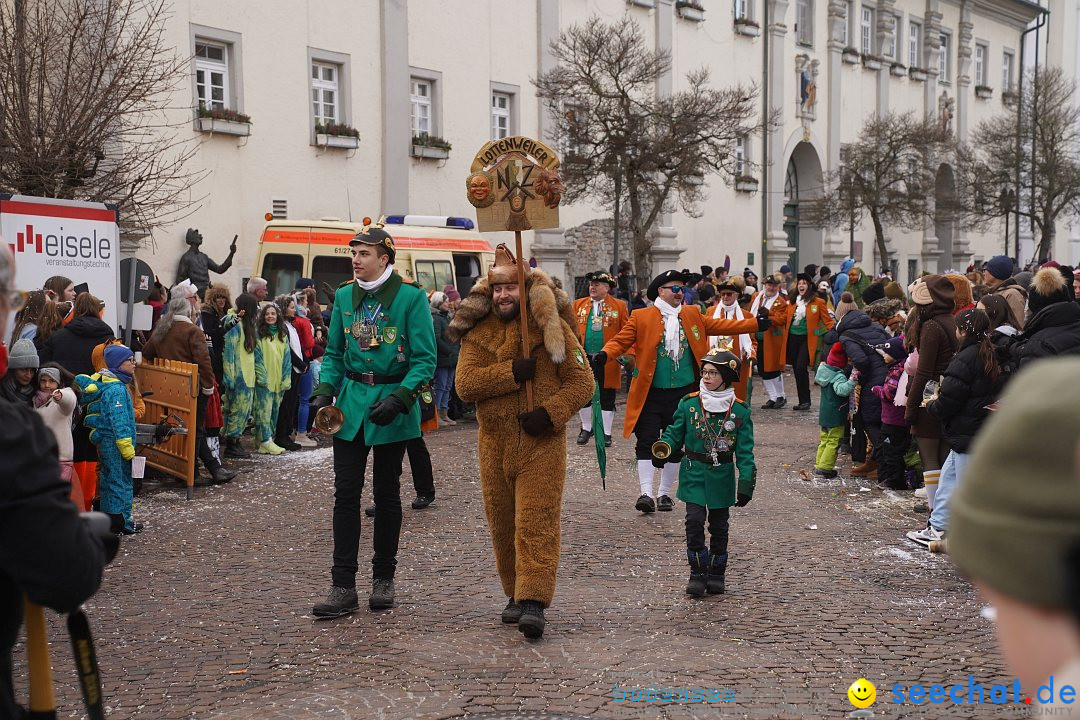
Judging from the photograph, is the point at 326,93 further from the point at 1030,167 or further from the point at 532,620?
the point at 1030,167

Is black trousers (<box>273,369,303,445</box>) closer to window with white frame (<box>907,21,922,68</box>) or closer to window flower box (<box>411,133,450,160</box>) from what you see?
window flower box (<box>411,133,450,160</box>)

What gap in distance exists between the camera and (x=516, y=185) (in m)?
6.62

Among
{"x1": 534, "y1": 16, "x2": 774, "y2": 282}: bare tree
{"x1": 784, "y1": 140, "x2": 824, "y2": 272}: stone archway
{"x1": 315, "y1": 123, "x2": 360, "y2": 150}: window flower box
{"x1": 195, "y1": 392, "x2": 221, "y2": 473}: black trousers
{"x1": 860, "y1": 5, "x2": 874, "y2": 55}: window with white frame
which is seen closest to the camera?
{"x1": 195, "y1": 392, "x2": 221, "y2": 473}: black trousers

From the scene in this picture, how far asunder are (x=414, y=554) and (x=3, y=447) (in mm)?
5830

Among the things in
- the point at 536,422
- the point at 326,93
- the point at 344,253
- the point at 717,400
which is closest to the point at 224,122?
the point at 326,93

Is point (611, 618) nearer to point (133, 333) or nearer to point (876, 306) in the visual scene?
point (876, 306)

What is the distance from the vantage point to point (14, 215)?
34.9 feet

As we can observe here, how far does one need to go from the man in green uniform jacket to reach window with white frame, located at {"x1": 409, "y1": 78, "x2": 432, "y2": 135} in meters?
16.6

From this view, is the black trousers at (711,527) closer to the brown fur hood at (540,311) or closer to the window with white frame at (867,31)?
the brown fur hood at (540,311)

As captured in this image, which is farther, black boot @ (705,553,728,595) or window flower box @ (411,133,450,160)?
window flower box @ (411,133,450,160)

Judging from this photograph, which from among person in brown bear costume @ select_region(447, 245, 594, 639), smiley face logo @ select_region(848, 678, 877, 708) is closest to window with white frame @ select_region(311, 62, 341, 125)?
person in brown bear costume @ select_region(447, 245, 594, 639)

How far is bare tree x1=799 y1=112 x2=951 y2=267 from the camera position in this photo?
32875 mm

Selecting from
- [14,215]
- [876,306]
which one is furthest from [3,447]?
[876,306]

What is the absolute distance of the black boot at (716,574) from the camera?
22.4 ft
